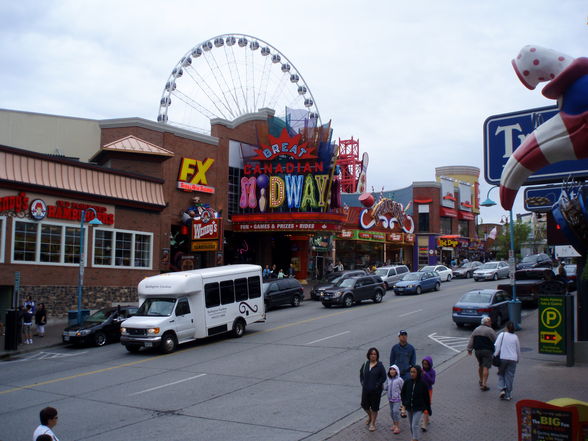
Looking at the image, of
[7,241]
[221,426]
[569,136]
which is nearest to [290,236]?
[7,241]

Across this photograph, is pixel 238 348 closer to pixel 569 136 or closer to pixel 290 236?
pixel 569 136

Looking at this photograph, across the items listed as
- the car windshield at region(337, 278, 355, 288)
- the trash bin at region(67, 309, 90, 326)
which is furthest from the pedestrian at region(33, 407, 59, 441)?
the car windshield at region(337, 278, 355, 288)

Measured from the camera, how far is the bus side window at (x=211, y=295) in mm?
20906

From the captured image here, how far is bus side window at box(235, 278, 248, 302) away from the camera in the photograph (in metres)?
22.3

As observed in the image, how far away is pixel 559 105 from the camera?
5766 millimetres

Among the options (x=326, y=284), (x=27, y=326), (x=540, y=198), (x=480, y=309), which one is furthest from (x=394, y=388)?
(x=326, y=284)

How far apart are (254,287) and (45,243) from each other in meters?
10.7

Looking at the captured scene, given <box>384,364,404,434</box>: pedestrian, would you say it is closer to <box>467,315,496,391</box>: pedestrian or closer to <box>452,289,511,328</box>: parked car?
<box>467,315,496,391</box>: pedestrian

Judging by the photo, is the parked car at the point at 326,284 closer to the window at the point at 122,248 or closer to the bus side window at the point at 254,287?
the bus side window at the point at 254,287

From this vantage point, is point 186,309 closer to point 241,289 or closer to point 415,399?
point 241,289

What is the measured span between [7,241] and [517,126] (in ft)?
73.1

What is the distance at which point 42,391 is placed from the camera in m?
14.4

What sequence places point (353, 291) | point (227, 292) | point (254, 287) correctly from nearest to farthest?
point (227, 292)
point (254, 287)
point (353, 291)

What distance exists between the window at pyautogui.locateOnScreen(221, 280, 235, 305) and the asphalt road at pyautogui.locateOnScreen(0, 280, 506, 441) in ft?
5.00
